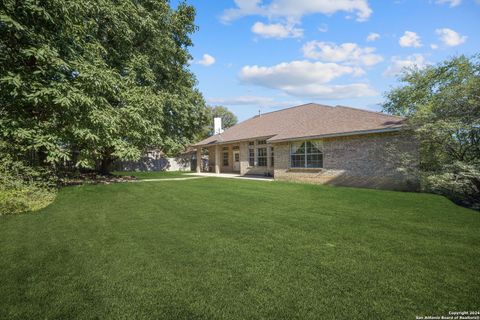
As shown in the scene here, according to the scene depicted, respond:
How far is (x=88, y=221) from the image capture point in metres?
6.97

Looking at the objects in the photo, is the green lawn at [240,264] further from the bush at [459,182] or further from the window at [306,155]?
the window at [306,155]

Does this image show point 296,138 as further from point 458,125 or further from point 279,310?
point 279,310

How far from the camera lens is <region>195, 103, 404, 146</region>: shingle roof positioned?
1338 centimetres

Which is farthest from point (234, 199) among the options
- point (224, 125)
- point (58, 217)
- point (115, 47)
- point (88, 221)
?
point (224, 125)

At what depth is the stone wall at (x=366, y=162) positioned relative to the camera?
1198cm

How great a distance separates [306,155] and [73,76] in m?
13.2

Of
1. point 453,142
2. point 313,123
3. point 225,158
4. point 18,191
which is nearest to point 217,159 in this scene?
point 225,158

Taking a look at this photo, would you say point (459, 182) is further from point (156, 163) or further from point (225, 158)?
point (156, 163)

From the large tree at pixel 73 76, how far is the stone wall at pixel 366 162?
33.9 ft

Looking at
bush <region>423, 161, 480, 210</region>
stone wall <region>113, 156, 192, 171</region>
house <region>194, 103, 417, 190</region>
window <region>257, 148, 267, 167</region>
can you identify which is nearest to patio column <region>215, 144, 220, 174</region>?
house <region>194, 103, 417, 190</region>

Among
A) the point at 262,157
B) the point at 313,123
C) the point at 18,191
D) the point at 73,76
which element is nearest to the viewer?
the point at 18,191

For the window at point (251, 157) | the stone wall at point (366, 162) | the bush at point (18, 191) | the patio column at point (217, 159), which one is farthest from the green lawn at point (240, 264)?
the patio column at point (217, 159)

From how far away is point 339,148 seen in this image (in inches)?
565

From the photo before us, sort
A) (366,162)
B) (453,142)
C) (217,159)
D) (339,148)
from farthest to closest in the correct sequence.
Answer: (217,159)
(339,148)
(366,162)
(453,142)
